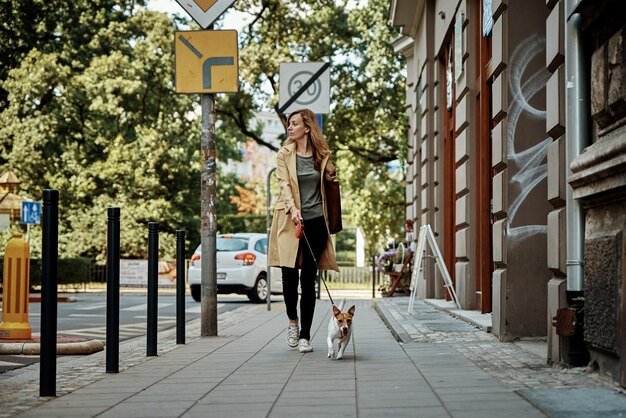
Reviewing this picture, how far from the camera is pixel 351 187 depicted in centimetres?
3906

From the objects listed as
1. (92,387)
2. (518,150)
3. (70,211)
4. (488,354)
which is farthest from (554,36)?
(70,211)

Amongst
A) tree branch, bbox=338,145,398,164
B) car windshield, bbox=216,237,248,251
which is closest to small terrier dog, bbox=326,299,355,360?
car windshield, bbox=216,237,248,251

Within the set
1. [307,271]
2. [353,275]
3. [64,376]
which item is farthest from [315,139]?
[353,275]

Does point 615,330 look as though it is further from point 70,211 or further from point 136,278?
point 70,211

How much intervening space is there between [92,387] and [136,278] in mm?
29920

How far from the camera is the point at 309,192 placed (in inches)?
330

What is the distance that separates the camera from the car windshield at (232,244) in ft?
78.0

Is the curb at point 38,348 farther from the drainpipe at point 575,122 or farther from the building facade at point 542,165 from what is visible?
the drainpipe at point 575,122

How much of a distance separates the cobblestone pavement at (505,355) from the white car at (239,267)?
1158cm

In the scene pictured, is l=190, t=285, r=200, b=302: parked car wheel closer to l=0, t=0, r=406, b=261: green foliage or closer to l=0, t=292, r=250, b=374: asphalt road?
l=0, t=292, r=250, b=374: asphalt road

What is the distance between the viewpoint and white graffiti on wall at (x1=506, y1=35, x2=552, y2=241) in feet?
27.8

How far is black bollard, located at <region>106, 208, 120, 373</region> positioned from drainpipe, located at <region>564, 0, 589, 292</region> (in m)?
3.05

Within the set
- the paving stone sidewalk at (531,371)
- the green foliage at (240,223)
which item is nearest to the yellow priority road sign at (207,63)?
the paving stone sidewalk at (531,371)

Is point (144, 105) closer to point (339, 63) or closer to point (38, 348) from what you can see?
point (339, 63)
